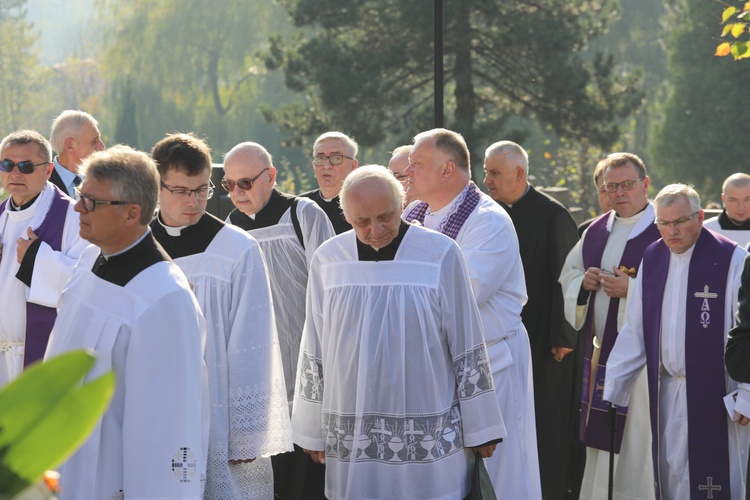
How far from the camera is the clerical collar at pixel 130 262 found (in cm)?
326

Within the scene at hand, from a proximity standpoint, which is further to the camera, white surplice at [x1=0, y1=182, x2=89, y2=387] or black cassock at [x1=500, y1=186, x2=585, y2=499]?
black cassock at [x1=500, y1=186, x2=585, y2=499]

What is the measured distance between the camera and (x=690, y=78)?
34.8 m

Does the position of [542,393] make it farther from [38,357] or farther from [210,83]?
[210,83]

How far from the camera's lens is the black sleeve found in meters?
4.18

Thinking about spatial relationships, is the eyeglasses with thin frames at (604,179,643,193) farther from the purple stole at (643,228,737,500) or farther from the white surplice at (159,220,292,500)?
the white surplice at (159,220,292,500)

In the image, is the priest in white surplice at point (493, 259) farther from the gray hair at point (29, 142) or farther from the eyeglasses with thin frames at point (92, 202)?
the eyeglasses with thin frames at point (92, 202)

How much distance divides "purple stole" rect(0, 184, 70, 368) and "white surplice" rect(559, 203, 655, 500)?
3342mm

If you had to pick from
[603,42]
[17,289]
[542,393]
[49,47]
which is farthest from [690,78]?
[49,47]

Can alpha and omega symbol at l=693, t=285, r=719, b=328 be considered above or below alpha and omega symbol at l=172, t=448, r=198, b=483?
above

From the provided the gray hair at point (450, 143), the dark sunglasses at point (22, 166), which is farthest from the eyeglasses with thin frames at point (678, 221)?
the dark sunglasses at point (22, 166)

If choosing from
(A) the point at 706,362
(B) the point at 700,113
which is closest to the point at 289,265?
(A) the point at 706,362

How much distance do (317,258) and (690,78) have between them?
3228cm

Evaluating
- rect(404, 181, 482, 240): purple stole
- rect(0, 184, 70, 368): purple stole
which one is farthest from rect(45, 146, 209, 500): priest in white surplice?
rect(404, 181, 482, 240): purple stole

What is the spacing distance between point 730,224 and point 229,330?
17.3 ft
